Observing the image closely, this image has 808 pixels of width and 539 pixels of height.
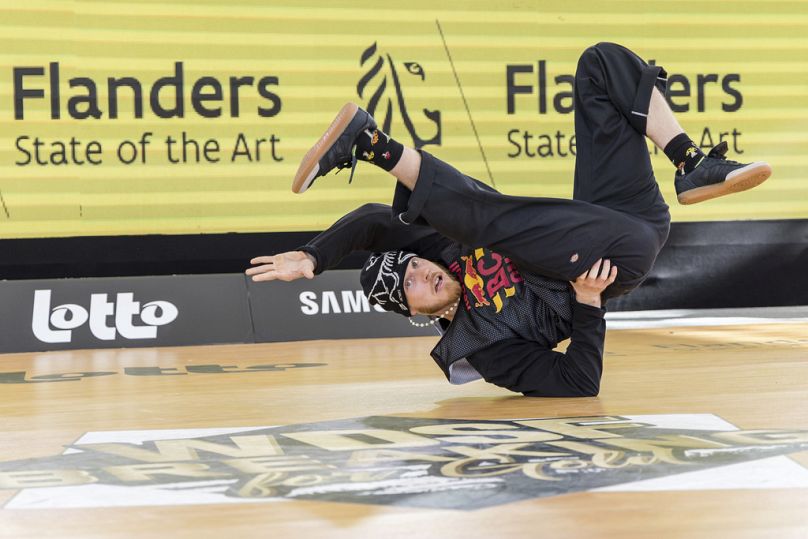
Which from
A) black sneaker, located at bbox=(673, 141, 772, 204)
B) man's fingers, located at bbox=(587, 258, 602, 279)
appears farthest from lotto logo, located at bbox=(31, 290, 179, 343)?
black sneaker, located at bbox=(673, 141, 772, 204)

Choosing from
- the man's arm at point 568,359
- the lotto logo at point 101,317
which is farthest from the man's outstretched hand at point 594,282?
the lotto logo at point 101,317

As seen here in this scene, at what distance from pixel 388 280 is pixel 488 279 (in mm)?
286

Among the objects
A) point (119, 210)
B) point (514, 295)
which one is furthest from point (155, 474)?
point (119, 210)

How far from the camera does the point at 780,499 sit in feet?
5.65

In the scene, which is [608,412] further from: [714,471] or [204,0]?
[204,0]

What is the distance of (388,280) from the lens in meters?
3.00

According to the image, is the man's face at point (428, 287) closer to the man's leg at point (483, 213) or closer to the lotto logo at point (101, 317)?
the man's leg at point (483, 213)

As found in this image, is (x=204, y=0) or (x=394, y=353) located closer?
(x=394, y=353)

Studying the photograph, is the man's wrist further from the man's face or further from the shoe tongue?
the shoe tongue

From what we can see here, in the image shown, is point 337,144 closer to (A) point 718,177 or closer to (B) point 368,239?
(B) point 368,239

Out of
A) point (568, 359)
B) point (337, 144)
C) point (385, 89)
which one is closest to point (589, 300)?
point (568, 359)

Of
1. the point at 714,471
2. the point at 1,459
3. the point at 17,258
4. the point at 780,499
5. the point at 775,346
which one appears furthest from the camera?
the point at 17,258

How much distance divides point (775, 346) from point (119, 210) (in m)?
3.26

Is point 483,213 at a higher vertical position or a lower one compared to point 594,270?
higher
